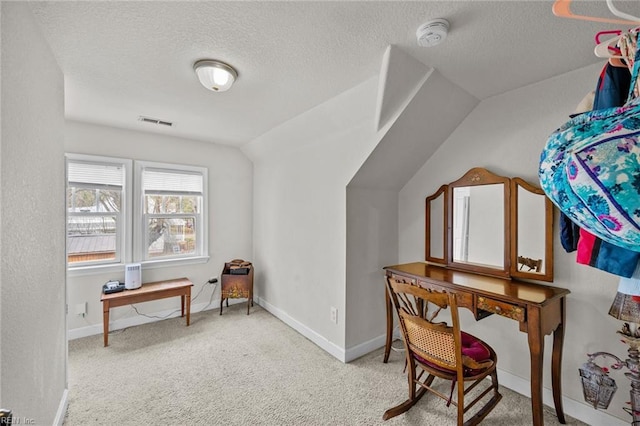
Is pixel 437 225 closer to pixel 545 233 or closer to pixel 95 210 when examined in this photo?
pixel 545 233

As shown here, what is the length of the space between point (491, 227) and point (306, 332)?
2062 millimetres

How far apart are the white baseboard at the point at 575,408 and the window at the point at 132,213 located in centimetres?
352

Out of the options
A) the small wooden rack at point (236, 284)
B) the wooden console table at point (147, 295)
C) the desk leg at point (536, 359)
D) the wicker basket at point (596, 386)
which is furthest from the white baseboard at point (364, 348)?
the wooden console table at point (147, 295)

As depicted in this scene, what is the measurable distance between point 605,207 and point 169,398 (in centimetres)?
259

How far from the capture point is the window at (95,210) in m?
2.93

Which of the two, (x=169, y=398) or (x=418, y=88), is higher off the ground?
(x=418, y=88)

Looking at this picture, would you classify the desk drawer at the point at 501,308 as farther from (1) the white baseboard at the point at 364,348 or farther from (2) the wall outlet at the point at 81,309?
(2) the wall outlet at the point at 81,309

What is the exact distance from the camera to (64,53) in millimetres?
1671

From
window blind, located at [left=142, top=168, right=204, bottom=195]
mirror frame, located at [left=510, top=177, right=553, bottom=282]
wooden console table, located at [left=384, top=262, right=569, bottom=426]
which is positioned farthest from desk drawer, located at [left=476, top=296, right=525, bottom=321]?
window blind, located at [left=142, top=168, right=204, bottom=195]

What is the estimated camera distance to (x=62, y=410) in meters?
1.77

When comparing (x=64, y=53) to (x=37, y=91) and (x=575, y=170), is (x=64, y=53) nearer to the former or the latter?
(x=37, y=91)

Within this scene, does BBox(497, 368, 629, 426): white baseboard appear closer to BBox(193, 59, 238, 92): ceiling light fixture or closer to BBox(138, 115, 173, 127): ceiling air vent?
BBox(193, 59, 238, 92): ceiling light fixture

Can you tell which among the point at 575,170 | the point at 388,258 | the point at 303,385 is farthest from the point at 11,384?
the point at 388,258

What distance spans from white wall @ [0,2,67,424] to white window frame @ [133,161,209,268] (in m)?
1.52
